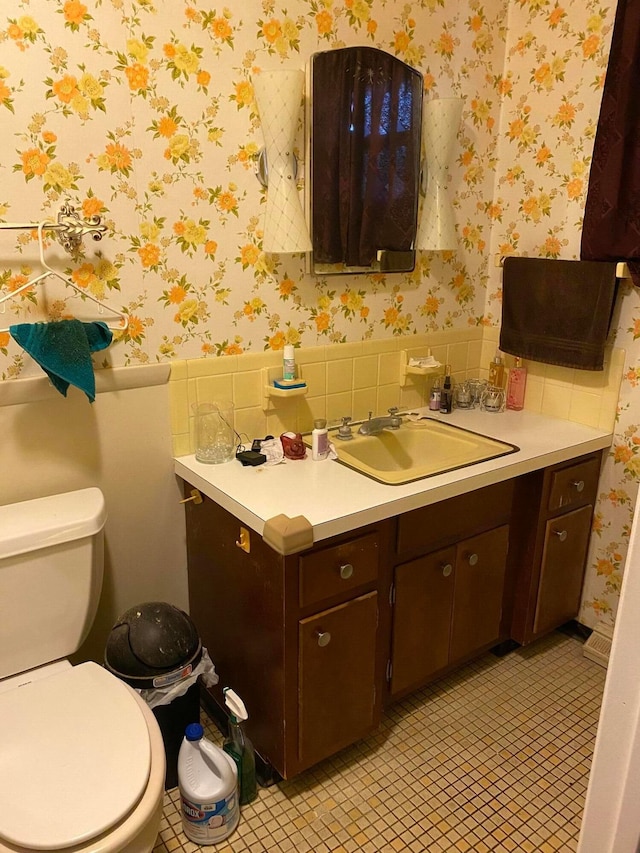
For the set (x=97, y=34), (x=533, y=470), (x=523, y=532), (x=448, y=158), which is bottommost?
(x=523, y=532)

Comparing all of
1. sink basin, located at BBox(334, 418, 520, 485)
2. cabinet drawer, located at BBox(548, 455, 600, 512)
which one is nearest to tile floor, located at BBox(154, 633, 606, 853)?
cabinet drawer, located at BBox(548, 455, 600, 512)

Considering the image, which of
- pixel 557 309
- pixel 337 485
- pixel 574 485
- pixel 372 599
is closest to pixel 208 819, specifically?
pixel 372 599

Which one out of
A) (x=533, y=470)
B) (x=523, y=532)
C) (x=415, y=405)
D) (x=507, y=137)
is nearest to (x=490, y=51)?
(x=507, y=137)

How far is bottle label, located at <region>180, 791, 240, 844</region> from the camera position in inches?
60.9

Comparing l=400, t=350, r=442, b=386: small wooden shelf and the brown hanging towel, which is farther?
l=400, t=350, r=442, b=386: small wooden shelf

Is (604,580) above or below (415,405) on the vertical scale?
below

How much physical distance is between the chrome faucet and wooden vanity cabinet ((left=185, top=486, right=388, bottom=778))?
520 mm

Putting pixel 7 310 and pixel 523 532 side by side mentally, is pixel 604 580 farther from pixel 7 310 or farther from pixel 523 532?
pixel 7 310

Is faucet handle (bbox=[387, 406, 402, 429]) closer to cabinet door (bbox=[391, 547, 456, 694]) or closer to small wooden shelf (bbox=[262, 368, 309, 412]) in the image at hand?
small wooden shelf (bbox=[262, 368, 309, 412])

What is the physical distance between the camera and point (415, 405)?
7.86 ft

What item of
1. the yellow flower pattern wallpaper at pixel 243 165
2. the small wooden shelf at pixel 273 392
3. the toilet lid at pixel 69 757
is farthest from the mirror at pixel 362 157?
the toilet lid at pixel 69 757

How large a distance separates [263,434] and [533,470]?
0.85 m

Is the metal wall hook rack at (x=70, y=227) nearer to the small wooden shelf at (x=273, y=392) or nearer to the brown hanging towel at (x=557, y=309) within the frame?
the small wooden shelf at (x=273, y=392)

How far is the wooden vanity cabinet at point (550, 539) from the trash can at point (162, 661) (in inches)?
42.0
